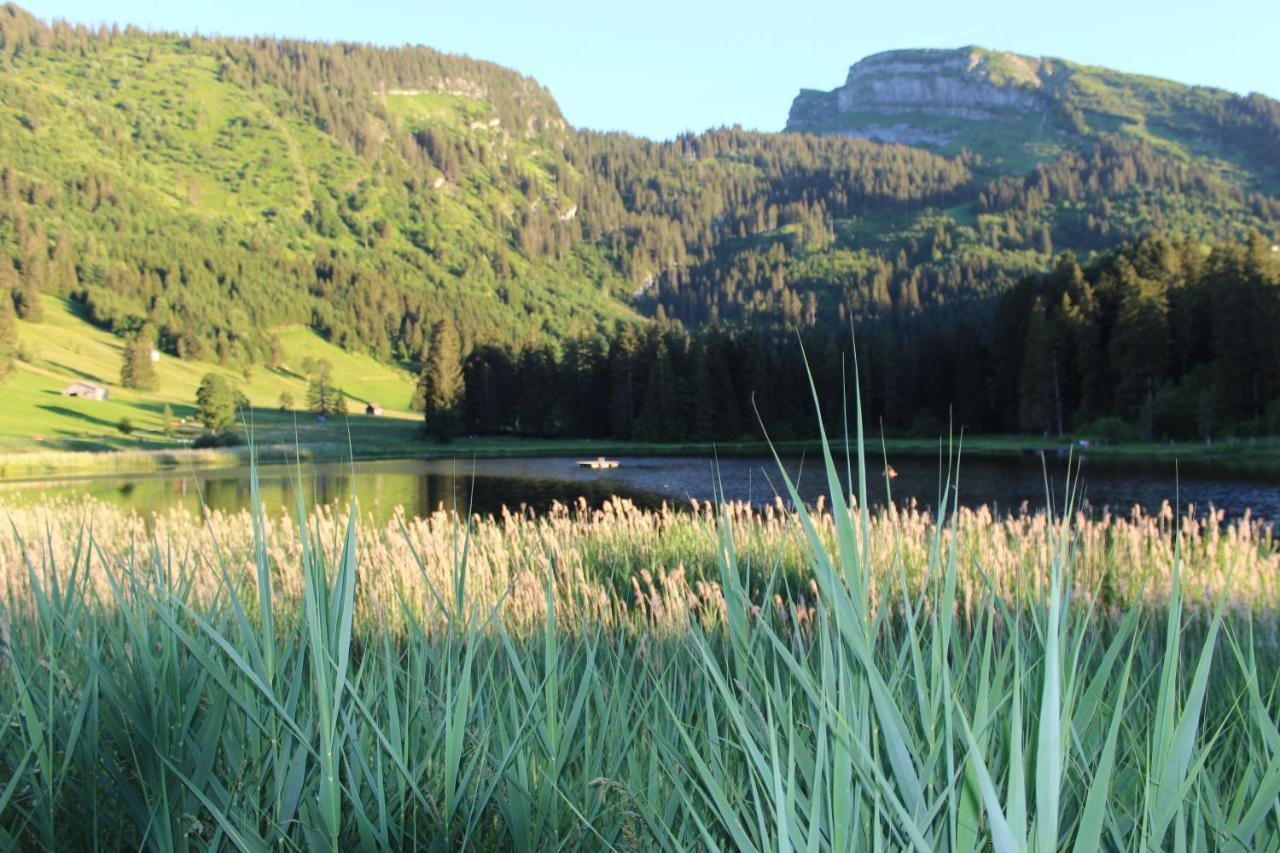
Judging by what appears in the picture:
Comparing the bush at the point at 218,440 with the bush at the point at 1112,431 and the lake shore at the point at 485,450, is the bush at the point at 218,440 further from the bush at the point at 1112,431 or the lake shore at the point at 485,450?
the bush at the point at 1112,431

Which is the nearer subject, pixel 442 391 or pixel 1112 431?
pixel 1112 431


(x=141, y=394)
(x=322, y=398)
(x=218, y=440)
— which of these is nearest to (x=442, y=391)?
(x=218, y=440)

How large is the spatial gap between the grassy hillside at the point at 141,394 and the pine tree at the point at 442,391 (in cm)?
584

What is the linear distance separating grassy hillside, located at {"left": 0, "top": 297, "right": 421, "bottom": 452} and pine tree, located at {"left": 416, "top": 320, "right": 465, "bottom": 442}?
230 inches

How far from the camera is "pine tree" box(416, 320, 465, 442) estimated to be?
81.8 m

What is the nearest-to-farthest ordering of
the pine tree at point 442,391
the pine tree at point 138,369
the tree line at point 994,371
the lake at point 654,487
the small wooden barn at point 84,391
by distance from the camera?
the lake at point 654,487, the tree line at point 994,371, the pine tree at point 442,391, the small wooden barn at point 84,391, the pine tree at point 138,369

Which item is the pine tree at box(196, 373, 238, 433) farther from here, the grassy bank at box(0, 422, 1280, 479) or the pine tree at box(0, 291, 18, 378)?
the pine tree at box(0, 291, 18, 378)

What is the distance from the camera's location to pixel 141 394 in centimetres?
9256

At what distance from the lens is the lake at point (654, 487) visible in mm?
25656

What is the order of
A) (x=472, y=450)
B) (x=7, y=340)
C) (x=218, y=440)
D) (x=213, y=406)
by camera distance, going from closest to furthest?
1. (x=472, y=450)
2. (x=218, y=440)
3. (x=213, y=406)
4. (x=7, y=340)

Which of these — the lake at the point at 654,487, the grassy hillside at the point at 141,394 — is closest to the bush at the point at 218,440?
the grassy hillside at the point at 141,394

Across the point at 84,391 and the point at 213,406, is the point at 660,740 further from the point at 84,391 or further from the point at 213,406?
the point at 84,391

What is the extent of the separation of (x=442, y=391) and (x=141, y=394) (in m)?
38.6

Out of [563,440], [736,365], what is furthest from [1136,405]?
[563,440]
